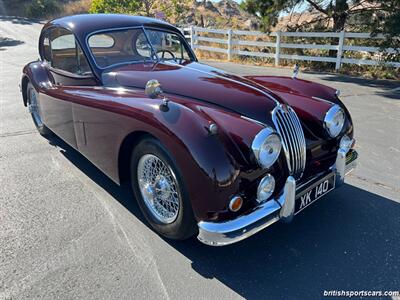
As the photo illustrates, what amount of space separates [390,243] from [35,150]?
14.1 ft

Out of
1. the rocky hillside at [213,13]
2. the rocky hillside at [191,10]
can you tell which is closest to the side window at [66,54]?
the rocky hillside at [191,10]

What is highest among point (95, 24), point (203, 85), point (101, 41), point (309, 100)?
point (95, 24)

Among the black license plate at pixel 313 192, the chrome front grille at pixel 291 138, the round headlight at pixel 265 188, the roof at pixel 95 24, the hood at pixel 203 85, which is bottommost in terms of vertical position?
the black license plate at pixel 313 192

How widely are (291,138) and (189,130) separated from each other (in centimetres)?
88

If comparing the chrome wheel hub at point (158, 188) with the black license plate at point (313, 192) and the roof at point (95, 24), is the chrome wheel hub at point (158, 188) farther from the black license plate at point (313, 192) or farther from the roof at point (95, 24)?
the roof at point (95, 24)

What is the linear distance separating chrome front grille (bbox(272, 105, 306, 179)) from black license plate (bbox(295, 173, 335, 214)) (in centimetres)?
15

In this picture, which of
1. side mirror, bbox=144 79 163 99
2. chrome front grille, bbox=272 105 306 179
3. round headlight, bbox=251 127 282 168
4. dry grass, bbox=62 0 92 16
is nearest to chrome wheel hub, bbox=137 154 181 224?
side mirror, bbox=144 79 163 99

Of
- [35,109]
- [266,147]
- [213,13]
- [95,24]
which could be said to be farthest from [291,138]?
[213,13]

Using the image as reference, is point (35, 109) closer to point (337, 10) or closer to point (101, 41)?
point (101, 41)

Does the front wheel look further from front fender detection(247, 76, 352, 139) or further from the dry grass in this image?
the dry grass

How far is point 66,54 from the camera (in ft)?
14.1

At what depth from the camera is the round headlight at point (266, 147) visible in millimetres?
2439

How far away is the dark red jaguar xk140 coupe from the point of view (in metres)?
2.40

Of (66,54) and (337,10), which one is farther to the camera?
(337,10)
